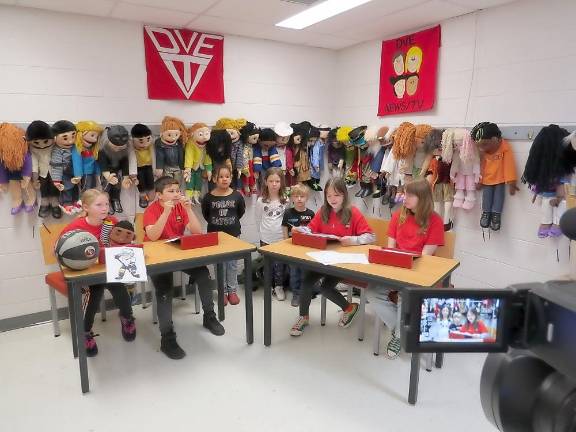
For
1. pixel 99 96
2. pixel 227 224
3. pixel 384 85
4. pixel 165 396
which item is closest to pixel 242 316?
pixel 227 224

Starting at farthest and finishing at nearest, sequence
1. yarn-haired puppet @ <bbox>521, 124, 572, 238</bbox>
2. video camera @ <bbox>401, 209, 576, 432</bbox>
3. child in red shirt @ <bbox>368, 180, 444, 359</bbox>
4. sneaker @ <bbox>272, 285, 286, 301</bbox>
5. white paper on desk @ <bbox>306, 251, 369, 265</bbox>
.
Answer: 1. sneaker @ <bbox>272, 285, 286, 301</bbox>
2. yarn-haired puppet @ <bbox>521, 124, 572, 238</bbox>
3. child in red shirt @ <bbox>368, 180, 444, 359</bbox>
4. white paper on desk @ <bbox>306, 251, 369, 265</bbox>
5. video camera @ <bbox>401, 209, 576, 432</bbox>

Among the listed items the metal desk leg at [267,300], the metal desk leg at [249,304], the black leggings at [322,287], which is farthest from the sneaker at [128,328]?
the black leggings at [322,287]

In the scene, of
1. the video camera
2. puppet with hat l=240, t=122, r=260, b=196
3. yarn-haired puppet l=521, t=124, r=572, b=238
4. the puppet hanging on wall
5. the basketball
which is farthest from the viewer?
the puppet hanging on wall

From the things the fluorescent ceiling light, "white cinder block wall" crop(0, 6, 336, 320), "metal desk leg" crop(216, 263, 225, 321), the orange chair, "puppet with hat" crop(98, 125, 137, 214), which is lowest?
"metal desk leg" crop(216, 263, 225, 321)

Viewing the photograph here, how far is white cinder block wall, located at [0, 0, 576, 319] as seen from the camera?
2785 millimetres

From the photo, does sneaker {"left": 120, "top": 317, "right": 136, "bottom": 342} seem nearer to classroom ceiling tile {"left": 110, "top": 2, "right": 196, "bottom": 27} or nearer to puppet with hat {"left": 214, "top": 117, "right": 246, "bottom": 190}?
puppet with hat {"left": 214, "top": 117, "right": 246, "bottom": 190}

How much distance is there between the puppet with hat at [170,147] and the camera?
3352 mm

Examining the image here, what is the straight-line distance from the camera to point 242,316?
3.26 metres

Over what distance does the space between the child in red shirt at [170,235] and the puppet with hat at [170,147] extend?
60 cm

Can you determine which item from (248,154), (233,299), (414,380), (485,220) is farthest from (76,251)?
(485,220)

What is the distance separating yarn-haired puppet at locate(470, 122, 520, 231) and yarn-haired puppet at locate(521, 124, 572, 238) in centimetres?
16

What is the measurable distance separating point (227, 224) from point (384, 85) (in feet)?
6.56

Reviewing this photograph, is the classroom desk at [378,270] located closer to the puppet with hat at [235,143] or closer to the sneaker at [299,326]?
the sneaker at [299,326]

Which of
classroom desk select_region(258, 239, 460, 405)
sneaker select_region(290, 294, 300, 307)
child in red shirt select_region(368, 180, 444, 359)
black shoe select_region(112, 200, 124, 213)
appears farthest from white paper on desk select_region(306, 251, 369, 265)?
black shoe select_region(112, 200, 124, 213)
